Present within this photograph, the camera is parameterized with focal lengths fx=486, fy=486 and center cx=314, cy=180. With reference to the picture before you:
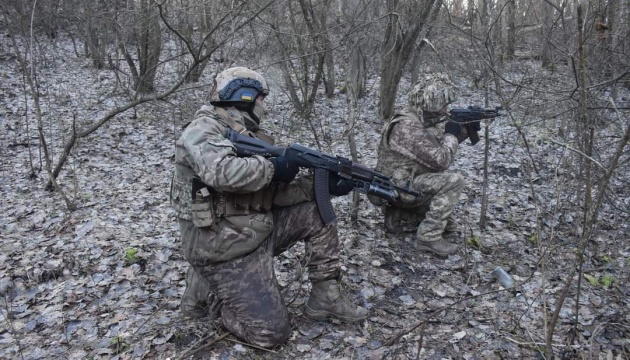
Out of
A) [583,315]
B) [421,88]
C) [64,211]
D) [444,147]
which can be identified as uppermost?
[421,88]

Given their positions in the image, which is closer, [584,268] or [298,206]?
[298,206]

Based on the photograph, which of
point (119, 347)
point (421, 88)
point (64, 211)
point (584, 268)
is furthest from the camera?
point (64, 211)

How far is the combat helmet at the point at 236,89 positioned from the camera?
3.54 m

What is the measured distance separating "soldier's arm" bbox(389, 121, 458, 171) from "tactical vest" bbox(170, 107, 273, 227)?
76.1 inches

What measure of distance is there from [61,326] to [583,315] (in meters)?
4.10

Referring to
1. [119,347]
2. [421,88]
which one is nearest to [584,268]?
[421,88]

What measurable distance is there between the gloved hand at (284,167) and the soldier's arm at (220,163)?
0.07 metres

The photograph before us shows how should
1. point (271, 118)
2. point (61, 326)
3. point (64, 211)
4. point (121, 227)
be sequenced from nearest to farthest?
point (61, 326) → point (121, 227) → point (64, 211) → point (271, 118)

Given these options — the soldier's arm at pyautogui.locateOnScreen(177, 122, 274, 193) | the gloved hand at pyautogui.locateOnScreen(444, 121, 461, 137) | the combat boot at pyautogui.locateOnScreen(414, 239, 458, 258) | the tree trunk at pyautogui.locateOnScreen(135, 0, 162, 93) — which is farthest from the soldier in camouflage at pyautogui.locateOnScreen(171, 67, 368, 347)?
the tree trunk at pyautogui.locateOnScreen(135, 0, 162, 93)

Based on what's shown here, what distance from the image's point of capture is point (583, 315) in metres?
3.86

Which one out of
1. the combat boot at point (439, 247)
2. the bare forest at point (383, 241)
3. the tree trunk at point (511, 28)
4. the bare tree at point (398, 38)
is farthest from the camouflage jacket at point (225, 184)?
the tree trunk at point (511, 28)

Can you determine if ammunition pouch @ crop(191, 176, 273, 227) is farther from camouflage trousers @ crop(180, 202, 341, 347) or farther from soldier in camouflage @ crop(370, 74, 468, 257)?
soldier in camouflage @ crop(370, 74, 468, 257)

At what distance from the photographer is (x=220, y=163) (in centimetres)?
316

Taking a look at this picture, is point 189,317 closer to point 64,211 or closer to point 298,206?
point 298,206
